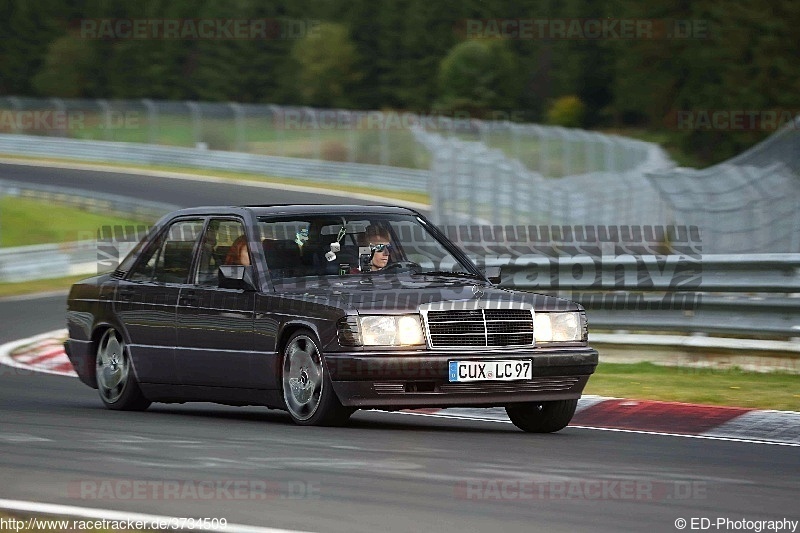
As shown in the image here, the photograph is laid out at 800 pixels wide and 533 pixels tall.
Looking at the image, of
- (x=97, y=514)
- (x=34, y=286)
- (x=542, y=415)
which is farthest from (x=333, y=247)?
(x=34, y=286)

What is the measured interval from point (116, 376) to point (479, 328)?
3.17 m

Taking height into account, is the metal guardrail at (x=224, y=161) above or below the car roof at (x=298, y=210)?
above

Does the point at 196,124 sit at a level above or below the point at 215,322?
above

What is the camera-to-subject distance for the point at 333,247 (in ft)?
34.9

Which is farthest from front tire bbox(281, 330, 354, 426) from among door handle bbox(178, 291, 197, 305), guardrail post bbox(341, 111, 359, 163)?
guardrail post bbox(341, 111, 359, 163)

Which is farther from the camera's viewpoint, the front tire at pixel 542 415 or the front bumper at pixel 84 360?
the front bumper at pixel 84 360

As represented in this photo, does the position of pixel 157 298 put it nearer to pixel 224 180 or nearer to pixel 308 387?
pixel 308 387

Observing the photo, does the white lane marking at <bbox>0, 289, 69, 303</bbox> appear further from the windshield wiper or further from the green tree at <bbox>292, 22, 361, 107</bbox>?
the green tree at <bbox>292, 22, 361, 107</bbox>

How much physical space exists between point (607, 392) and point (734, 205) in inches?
253

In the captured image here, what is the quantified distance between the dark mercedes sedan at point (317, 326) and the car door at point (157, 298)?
1cm

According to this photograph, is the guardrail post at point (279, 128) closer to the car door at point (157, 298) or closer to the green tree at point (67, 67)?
the car door at point (157, 298)

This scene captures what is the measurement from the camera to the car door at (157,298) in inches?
436

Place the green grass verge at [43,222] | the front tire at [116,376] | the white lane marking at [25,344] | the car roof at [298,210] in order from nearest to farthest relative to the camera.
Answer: the car roof at [298,210], the front tire at [116,376], the white lane marking at [25,344], the green grass verge at [43,222]

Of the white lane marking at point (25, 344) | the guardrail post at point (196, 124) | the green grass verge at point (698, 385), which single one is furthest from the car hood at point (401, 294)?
the guardrail post at point (196, 124)
